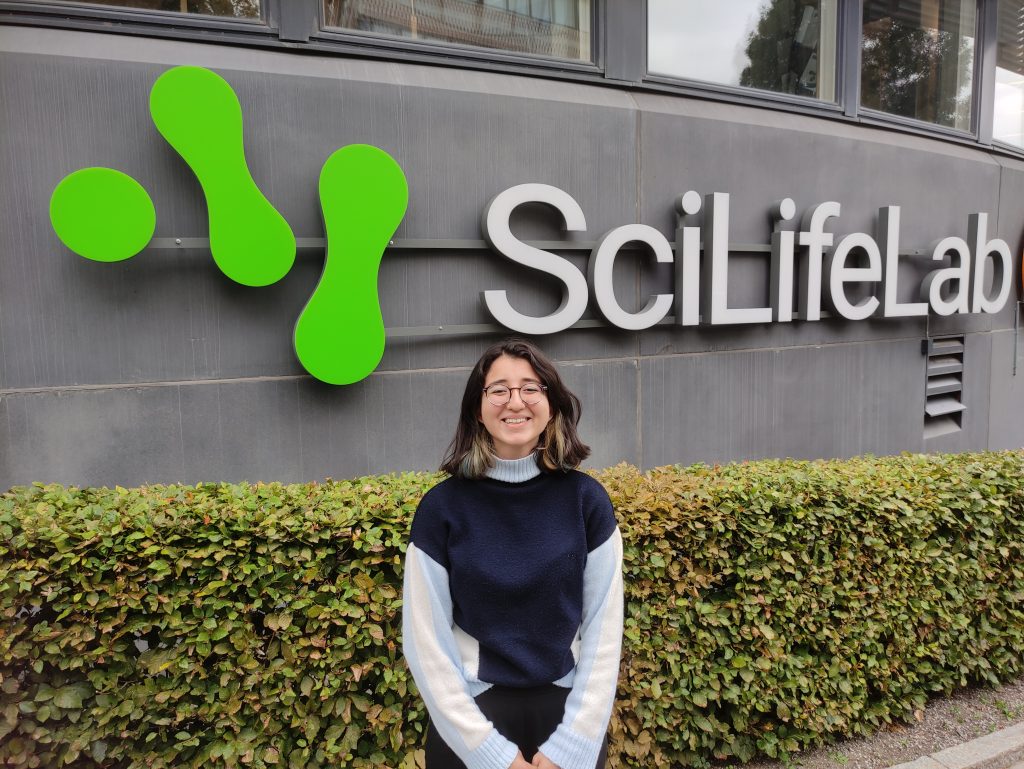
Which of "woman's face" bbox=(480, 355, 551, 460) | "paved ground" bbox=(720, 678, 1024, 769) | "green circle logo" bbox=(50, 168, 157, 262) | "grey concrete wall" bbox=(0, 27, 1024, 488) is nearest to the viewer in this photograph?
"woman's face" bbox=(480, 355, 551, 460)

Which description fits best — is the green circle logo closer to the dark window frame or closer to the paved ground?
the dark window frame

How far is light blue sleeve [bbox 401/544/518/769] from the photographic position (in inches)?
66.8

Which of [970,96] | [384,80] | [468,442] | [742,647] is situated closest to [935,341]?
[970,96]

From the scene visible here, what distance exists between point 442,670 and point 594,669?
0.41m

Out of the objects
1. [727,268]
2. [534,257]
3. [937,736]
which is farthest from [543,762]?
[727,268]

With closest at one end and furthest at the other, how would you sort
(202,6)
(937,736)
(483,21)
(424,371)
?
(937,736)
(202,6)
(424,371)
(483,21)

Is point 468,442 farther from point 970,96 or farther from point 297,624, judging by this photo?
point 970,96

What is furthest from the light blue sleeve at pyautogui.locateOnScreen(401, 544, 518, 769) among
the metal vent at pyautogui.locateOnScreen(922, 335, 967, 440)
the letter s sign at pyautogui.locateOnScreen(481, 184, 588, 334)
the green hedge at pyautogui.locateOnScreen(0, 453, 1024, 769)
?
the metal vent at pyautogui.locateOnScreen(922, 335, 967, 440)

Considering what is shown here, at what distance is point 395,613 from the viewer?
276cm

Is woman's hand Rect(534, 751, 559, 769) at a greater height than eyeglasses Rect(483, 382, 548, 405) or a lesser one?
lesser

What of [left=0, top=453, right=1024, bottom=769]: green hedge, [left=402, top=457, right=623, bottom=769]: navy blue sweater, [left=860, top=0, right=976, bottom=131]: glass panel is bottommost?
[left=0, top=453, right=1024, bottom=769]: green hedge

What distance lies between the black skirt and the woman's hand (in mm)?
46

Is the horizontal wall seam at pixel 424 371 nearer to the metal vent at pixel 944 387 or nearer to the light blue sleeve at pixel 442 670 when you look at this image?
the metal vent at pixel 944 387

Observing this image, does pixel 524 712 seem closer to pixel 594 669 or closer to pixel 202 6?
pixel 594 669
